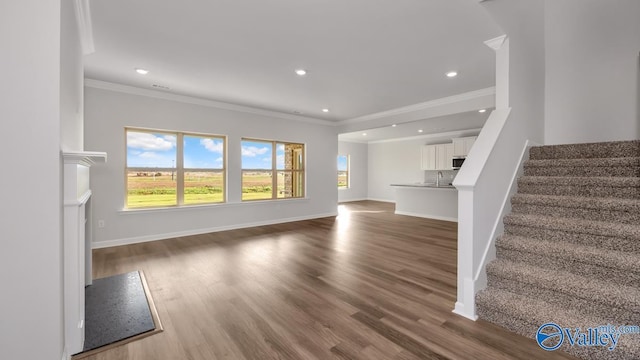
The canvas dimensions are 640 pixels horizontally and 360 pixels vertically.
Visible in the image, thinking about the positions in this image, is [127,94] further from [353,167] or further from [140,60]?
[353,167]

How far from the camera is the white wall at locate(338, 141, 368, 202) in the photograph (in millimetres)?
11085

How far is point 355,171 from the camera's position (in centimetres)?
1146

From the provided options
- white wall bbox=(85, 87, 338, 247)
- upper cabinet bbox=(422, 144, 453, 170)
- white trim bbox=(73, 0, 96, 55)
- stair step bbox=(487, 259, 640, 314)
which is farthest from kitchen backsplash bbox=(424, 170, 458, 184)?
white trim bbox=(73, 0, 96, 55)

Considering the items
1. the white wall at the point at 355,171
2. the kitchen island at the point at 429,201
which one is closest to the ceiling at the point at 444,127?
the white wall at the point at 355,171

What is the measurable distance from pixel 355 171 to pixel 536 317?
9712 mm

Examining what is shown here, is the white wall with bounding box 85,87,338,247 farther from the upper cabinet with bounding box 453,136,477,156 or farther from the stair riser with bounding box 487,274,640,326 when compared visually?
the stair riser with bounding box 487,274,640,326

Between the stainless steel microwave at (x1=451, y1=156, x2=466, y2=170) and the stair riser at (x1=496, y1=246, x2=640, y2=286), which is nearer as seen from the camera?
the stair riser at (x1=496, y1=246, x2=640, y2=286)

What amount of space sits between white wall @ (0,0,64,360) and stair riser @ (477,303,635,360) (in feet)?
9.10

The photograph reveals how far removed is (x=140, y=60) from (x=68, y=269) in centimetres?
283

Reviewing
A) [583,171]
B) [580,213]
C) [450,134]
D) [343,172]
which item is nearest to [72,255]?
[580,213]

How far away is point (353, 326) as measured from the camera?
2049 mm

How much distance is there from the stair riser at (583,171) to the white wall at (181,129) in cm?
481

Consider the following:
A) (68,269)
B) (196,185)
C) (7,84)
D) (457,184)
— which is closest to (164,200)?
(196,185)

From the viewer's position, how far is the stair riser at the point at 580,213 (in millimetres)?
2030
